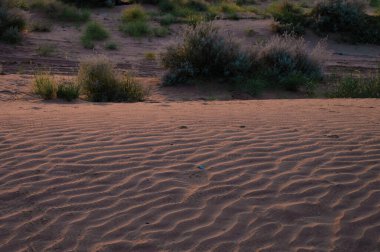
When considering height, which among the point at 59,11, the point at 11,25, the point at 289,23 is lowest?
the point at 11,25

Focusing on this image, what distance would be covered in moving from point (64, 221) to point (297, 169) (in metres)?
2.45

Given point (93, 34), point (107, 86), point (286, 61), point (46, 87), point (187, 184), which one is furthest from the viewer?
point (93, 34)

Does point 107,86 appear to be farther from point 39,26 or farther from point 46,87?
point 39,26

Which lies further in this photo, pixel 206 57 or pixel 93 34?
pixel 93 34

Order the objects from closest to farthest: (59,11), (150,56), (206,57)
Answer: (206,57) → (150,56) → (59,11)

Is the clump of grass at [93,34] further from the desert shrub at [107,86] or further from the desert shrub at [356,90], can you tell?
the desert shrub at [356,90]

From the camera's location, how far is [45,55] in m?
15.6

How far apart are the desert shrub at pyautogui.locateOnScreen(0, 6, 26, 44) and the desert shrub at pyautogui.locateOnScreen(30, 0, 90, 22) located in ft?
10.2

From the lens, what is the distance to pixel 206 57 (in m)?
13.8

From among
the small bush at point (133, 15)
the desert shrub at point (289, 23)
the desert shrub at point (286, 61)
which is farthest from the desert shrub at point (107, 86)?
the small bush at point (133, 15)

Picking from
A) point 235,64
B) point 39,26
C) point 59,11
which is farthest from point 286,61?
point 59,11

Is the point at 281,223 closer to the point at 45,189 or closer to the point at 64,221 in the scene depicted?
the point at 64,221

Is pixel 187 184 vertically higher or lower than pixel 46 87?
higher

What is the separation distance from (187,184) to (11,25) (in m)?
14.6
